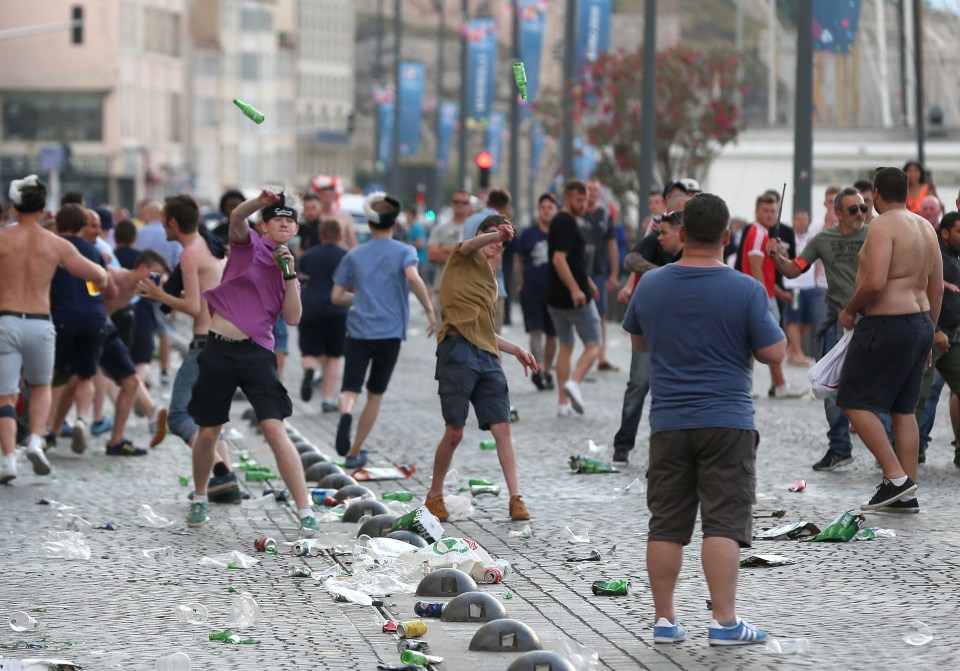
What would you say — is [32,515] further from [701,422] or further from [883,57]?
[883,57]

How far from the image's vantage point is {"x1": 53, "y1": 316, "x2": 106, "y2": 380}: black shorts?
14.8m

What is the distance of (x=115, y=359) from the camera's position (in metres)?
15.3

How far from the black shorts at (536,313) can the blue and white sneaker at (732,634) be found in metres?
11.7

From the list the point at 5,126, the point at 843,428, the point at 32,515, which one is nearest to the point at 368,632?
the point at 32,515

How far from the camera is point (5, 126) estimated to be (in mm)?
83562

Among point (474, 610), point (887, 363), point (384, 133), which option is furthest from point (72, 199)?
point (384, 133)

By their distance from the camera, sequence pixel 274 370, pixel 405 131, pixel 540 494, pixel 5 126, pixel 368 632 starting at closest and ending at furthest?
pixel 368 632 → pixel 274 370 → pixel 540 494 → pixel 405 131 → pixel 5 126

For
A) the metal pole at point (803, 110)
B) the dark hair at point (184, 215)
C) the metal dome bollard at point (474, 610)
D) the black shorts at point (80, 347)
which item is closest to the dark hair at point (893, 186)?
the metal dome bollard at point (474, 610)

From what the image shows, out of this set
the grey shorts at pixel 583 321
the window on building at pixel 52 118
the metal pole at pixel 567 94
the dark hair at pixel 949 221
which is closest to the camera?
the dark hair at pixel 949 221

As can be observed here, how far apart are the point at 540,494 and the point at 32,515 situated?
282cm

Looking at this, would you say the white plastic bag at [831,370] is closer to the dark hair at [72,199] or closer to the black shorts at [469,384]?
the black shorts at [469,384]

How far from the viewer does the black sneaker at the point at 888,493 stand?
11.0 m

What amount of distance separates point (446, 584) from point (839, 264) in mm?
5015

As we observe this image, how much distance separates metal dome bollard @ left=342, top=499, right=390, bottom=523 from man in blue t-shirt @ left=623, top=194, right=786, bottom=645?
3593mm
